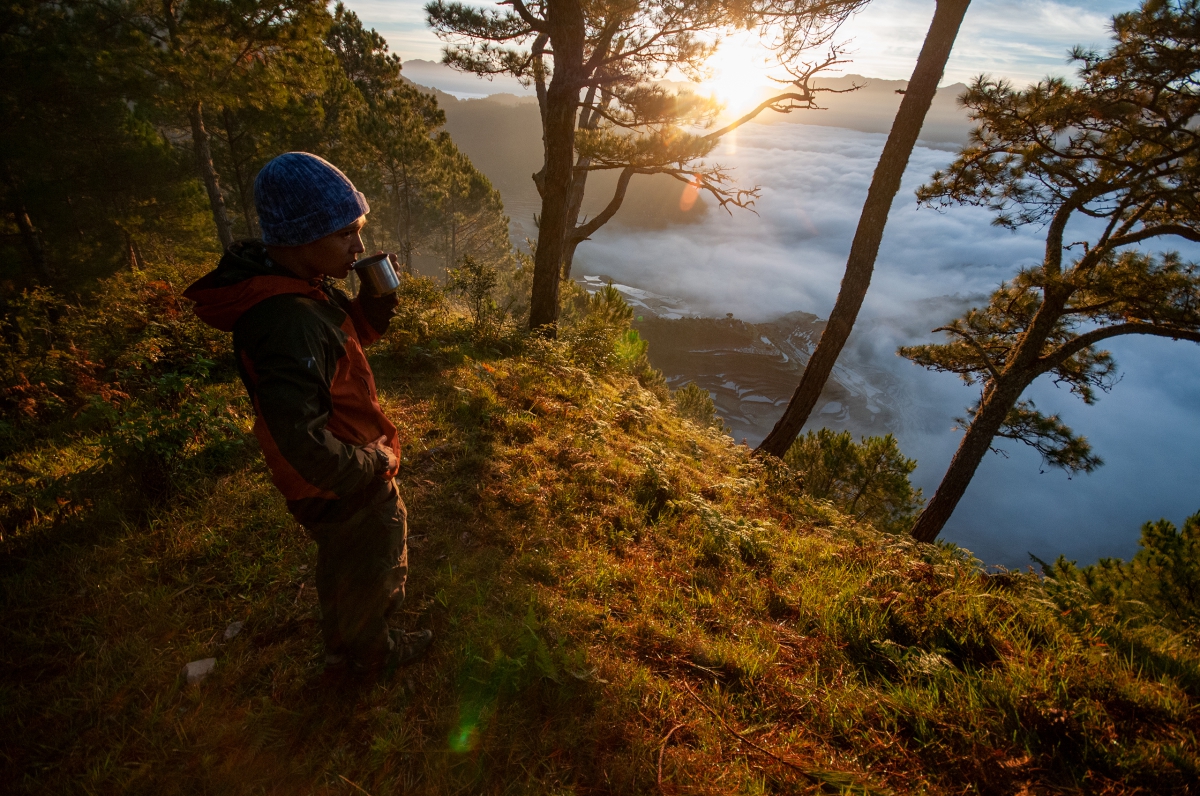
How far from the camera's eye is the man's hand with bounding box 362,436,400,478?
2.02 m

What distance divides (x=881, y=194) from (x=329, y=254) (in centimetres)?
785

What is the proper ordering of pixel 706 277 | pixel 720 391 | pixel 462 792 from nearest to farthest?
pixel 462 792 < pixel 720 391 < pixel 706 277

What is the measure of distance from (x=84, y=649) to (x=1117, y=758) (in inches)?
197

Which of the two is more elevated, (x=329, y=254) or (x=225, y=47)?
(x=225, y=47)

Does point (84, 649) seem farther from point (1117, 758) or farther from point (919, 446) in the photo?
→ point (919, 446)

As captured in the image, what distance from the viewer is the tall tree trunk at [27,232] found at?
1345cm

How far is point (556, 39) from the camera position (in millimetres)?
7355

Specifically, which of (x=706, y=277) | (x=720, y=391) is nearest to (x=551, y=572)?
(x=720, y=391)

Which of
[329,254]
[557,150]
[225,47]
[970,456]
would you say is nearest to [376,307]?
[329,254]

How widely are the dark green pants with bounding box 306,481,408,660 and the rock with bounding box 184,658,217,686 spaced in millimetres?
702

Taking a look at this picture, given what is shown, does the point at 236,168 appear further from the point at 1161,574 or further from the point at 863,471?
the point at 1161,574

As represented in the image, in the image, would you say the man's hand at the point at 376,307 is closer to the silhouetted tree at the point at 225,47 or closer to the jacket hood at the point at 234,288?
the jacket hood at the point at 234,288

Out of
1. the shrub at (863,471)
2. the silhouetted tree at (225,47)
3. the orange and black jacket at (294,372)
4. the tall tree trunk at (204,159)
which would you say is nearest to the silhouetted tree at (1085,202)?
the shrub at (863,471)

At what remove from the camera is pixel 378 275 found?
2316mm
